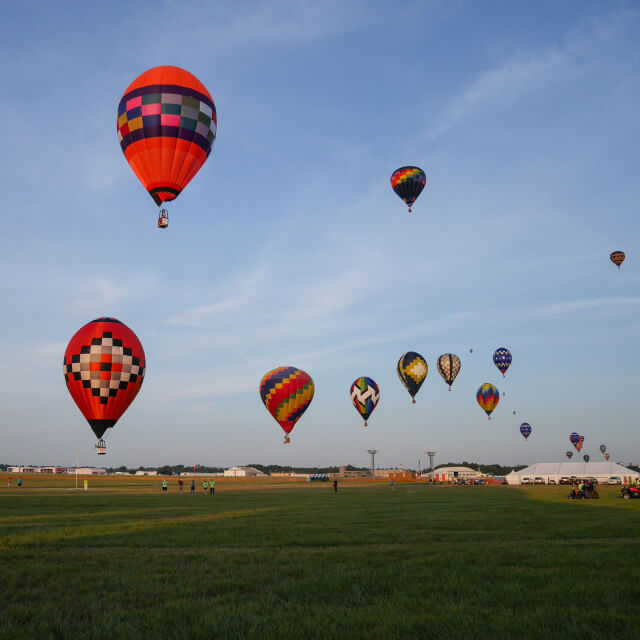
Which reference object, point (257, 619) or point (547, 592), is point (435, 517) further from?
point (257, 619)

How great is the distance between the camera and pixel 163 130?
27.1 meters

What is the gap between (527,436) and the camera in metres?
109

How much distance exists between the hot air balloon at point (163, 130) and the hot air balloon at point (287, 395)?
121 ft

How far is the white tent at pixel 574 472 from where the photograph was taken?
103 m

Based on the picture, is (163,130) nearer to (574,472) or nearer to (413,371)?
(413,371)

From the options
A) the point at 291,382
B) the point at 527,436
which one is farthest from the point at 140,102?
the point at 527,436

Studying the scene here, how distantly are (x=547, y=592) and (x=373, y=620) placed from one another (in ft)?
9.63

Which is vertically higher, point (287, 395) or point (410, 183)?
point (410, 183)

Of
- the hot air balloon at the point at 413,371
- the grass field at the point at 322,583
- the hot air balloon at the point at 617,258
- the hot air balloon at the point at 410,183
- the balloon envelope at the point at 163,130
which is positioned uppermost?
the hot air balloon at the point at 410,183

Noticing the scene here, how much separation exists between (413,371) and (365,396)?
24.0 feet

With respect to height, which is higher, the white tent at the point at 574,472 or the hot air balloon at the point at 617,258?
the hot air balloon at the point at 617,258

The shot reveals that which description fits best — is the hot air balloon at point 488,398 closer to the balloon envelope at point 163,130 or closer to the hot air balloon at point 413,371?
the hot air balloon at point 413,371

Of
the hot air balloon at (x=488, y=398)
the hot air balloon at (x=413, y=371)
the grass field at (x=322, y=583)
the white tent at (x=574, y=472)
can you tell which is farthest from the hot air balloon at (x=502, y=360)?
the grass field at (x=322, y=583)

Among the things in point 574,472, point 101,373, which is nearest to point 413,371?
point 101,373
